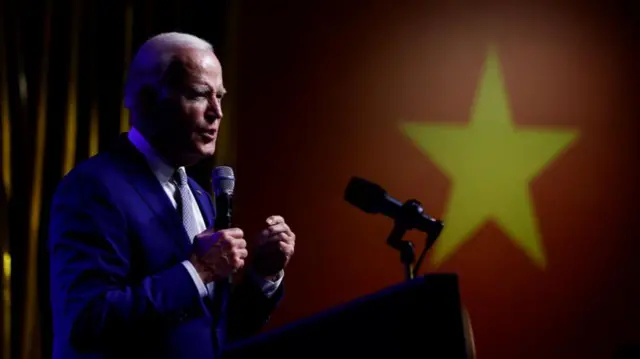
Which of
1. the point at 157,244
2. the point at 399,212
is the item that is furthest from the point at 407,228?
the point at 157,244

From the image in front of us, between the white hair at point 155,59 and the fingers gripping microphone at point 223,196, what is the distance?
25 centimetres

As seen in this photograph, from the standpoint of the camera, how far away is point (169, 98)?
145 cm

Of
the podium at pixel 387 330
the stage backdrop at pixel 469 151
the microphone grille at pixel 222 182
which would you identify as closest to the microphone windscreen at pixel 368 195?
the microphone grille at pixel 222 182

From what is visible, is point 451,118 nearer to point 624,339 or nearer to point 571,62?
point 571,62

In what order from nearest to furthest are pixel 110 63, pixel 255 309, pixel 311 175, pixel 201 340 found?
pixel 201 340 < pixel 255 309 < pixel 110 63 < pixel 311 175

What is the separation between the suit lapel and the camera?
1.36 metres

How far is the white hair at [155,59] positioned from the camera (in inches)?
57.3

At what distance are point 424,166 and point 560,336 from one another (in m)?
0.91

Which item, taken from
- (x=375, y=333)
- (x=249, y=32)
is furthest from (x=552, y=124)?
(x=375, y=333)

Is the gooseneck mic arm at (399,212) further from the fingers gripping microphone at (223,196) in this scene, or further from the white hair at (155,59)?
the white hair at (155,59)

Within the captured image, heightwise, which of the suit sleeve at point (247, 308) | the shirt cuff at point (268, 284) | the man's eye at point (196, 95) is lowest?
the suit sleeve at point (247, 308)

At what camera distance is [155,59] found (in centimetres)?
146

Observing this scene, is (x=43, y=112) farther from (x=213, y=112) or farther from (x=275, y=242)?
(x=275, y=242)

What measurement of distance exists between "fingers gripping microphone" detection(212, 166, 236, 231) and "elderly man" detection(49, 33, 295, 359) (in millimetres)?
54
